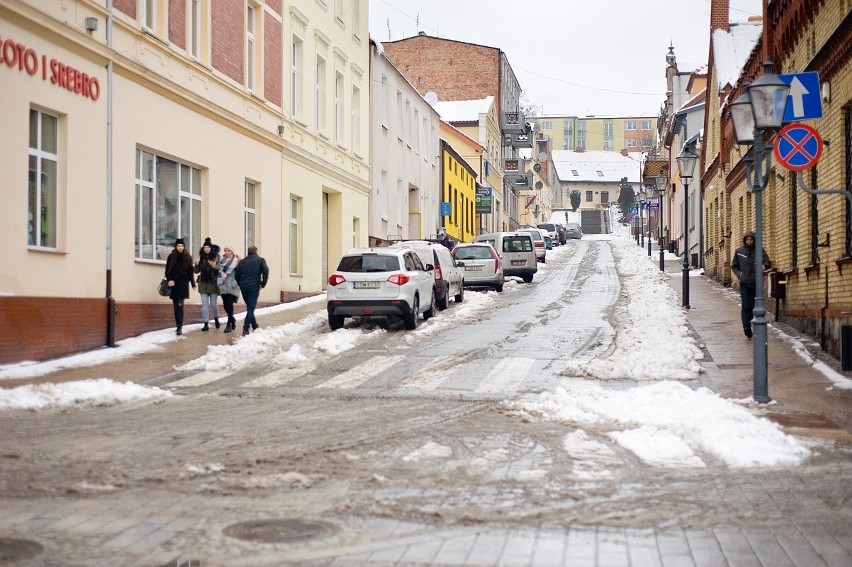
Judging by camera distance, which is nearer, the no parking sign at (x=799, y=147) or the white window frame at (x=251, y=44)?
the no parking sign at (x=799, y=147)

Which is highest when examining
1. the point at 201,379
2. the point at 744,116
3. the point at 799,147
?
the point at 744,116

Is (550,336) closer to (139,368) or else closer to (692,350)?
(692,350)

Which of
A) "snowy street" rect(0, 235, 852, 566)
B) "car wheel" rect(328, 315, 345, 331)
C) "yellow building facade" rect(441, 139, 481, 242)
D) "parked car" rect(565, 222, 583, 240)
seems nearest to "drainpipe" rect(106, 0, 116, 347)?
"snowy street" rect(0, 235, 852, 566)

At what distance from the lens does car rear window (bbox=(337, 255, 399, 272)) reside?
20938 mm

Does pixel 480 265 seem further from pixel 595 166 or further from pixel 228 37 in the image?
pixel 595 166

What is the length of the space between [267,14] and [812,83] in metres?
16.2

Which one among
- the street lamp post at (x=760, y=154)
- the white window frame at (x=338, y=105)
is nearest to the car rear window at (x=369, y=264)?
the street lamp post at (x=760, y=154)

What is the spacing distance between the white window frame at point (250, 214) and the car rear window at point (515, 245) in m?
13.9

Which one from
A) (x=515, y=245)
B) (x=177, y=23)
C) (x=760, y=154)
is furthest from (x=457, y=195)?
(x=760, y=154)

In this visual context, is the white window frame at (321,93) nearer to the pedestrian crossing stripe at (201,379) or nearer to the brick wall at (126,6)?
the brick wall at (126,6)

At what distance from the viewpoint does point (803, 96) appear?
12875 mm

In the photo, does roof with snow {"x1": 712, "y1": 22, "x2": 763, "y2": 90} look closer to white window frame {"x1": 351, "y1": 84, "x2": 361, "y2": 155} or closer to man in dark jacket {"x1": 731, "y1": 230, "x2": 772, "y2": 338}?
white window frame {"x1": 351, "y1": 84, "x2": 361, "y2": 155}

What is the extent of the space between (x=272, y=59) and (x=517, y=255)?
1407 cm

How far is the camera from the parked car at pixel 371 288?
817 inches
